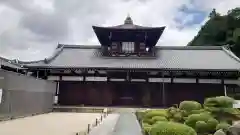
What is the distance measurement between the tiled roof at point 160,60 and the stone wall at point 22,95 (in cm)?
619

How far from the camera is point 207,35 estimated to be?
6862 centimetres

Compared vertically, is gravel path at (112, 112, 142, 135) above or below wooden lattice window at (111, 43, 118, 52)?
below

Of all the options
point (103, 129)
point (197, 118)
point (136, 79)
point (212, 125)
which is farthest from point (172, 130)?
point (136, 79)

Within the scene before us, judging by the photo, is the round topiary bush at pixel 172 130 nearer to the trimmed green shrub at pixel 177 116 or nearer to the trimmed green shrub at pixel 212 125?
the trimmed green shrub at pixel 212 125

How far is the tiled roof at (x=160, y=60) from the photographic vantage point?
2905 cm

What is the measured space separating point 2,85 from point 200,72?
19191 millimetres

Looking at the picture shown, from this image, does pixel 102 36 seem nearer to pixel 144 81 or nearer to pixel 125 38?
pixel 125 38

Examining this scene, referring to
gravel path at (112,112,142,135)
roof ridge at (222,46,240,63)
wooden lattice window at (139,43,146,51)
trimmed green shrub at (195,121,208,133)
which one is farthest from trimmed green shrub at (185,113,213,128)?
roof ridge at (222,46,240,63)

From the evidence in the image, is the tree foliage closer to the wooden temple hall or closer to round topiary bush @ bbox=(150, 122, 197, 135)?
the wooden temple hall

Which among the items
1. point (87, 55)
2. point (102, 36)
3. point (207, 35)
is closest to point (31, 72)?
point (87, 55)

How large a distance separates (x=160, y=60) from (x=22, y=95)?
16.8m

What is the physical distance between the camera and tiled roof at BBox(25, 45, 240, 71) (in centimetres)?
2905

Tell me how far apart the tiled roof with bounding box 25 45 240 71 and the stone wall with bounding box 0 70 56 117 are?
20.3 feet

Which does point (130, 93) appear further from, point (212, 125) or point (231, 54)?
point (212, 125)
